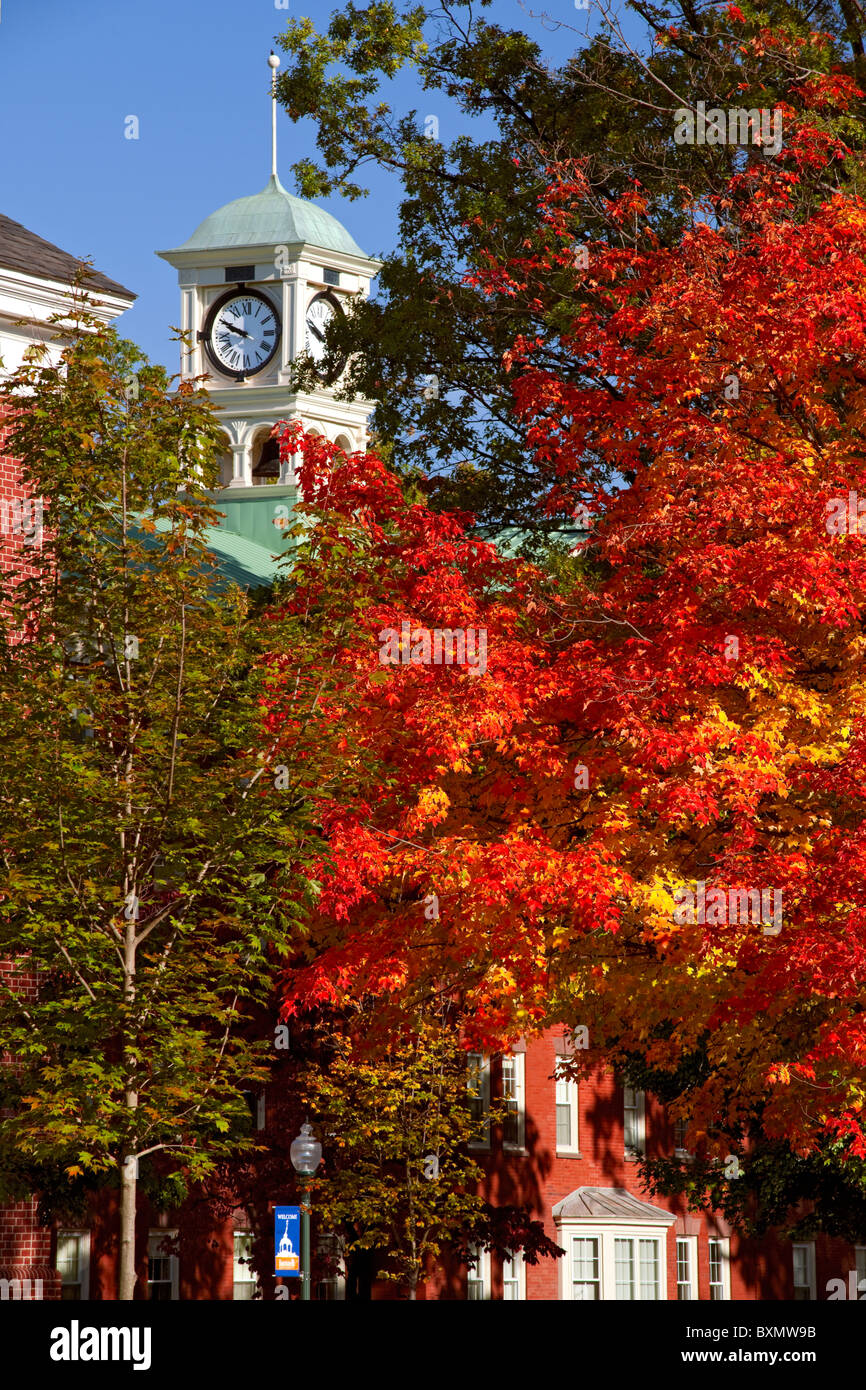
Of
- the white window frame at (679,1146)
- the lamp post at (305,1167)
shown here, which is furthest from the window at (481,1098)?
the lamp post at (305,1167)

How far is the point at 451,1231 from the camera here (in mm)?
35188

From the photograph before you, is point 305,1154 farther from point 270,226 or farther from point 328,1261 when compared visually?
point 270,226

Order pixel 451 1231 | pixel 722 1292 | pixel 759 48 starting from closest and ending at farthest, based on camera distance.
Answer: pixel 759 48, pixel 451 1231, pixel 722 1292

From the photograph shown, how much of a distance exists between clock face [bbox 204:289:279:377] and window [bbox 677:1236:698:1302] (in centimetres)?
3738

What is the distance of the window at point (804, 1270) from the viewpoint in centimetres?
5312

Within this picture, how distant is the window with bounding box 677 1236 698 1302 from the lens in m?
49.8

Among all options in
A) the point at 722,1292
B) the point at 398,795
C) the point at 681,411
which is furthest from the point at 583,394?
the point at 722,1292

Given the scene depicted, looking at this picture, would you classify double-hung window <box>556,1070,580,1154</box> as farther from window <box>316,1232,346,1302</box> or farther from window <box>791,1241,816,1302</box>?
window <box>791,1241,816,1302</box>

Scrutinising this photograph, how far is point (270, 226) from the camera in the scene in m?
74.7

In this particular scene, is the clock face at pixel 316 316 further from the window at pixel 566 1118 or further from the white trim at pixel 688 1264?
the white trim at pixel 688 1264

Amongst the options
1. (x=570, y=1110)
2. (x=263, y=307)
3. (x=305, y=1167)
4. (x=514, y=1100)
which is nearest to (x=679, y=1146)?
(x=570, y=1110)

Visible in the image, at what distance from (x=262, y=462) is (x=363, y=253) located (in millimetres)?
10001

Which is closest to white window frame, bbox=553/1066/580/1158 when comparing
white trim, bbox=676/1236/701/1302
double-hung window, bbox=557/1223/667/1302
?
double-hung window, bbox=557/1223/667/1302
